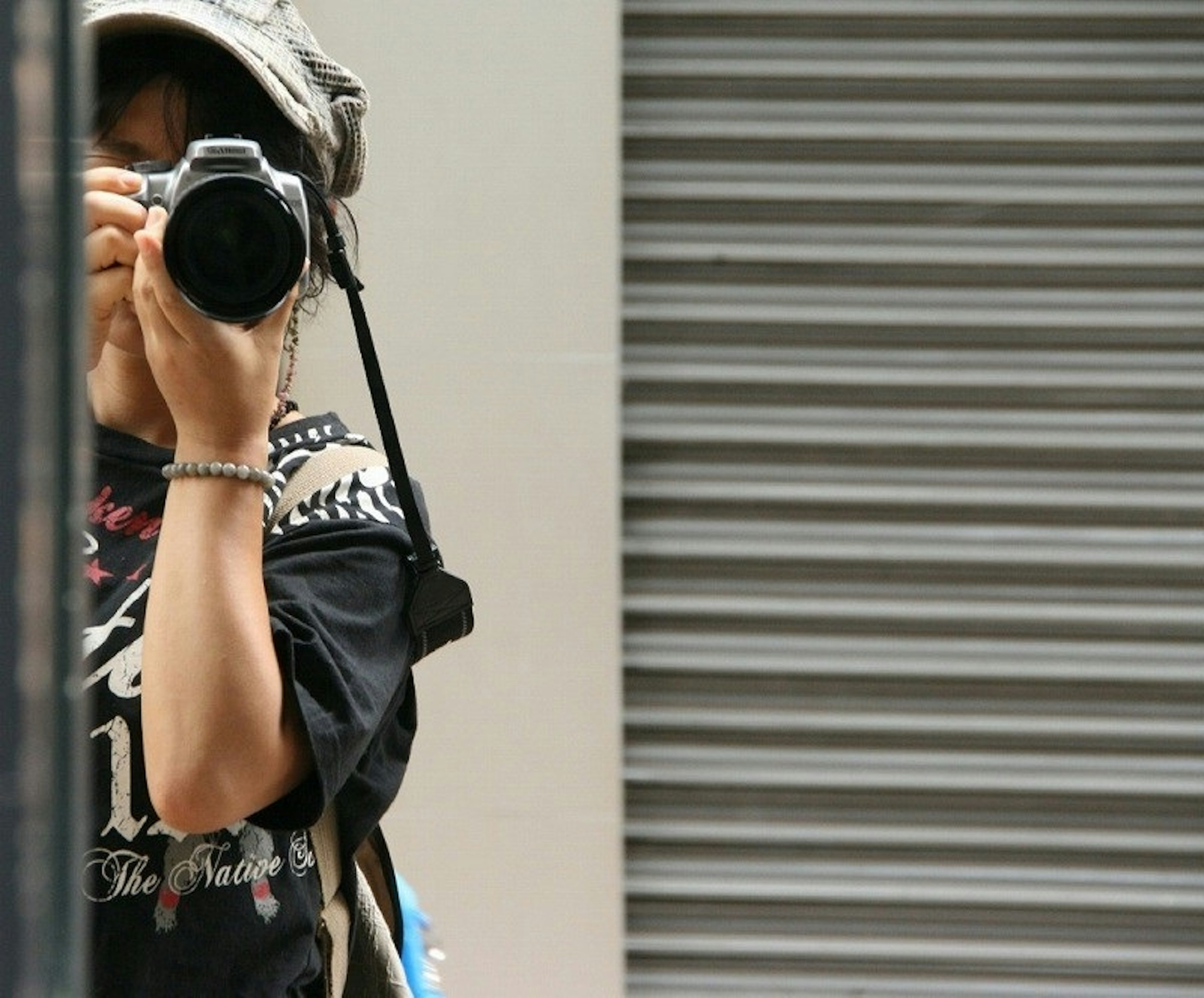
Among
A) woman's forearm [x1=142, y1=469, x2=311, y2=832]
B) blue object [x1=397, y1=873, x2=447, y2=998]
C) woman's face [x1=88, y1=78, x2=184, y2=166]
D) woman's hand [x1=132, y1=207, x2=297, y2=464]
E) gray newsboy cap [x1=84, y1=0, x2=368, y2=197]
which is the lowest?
blue object [x1=397, y1=873, x2=447, y2=998]

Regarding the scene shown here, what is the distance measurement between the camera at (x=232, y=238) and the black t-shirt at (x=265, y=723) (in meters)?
0.18

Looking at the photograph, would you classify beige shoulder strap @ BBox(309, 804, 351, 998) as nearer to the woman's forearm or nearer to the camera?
the woman's forearm

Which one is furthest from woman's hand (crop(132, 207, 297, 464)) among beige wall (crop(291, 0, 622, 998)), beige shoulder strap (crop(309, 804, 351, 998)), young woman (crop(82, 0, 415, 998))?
beige wall (crop(291, 0, 622, 998))

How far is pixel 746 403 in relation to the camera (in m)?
3.33

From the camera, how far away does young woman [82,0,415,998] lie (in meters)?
1.09

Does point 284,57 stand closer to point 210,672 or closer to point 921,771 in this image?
point 210,672

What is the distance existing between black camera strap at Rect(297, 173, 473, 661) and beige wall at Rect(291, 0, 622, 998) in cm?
178

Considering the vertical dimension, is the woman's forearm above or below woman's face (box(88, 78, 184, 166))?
below

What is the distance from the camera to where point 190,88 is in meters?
1.29

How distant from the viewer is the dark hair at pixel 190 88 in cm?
128

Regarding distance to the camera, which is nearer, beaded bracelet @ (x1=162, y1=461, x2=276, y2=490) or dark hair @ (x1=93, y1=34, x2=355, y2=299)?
beaded bracelet @ (x1=162, y1=461, x2=276, y2=490)

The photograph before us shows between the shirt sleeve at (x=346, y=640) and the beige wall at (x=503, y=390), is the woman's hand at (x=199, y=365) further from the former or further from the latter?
the beige wall at (x=503, y=390)

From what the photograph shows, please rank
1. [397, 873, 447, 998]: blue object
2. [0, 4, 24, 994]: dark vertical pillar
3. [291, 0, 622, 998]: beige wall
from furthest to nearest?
[291, 0, 622, 998]: beige wall → [397, 873, 447, 998]: blue object → [0, 4, 24, 994]: dark vertical pillar

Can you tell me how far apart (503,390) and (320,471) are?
1.83m
